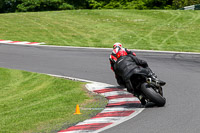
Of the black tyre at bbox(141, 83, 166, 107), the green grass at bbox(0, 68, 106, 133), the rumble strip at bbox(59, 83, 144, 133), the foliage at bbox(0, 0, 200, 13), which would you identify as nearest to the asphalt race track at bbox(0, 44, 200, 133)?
the black tyre at bbox(141, 83, 166, 107)

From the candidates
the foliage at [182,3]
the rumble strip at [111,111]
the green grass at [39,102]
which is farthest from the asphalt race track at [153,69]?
the foliage at [182,3]

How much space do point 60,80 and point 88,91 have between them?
7.01ft

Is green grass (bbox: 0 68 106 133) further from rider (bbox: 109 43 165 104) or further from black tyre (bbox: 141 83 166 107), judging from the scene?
black tyre (bbox: 141 83 166 107)

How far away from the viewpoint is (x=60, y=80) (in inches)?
540

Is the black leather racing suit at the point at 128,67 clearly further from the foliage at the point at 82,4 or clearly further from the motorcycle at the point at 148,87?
the foliage at the point at 82,4

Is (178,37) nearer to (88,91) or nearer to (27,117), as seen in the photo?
(88,91)

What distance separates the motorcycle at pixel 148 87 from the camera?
939 centimetres

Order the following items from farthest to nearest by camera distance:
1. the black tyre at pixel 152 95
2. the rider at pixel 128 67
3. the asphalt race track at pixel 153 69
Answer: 1. the rider at pixel 128 67
2. the black tyre at pixel 152 95
3. the asphalt race track at pixel 153 69

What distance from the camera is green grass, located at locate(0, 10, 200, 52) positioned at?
26073mm

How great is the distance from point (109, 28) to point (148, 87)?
78.3 ft

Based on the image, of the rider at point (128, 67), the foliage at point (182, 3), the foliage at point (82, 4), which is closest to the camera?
the rider at point (128, 67)

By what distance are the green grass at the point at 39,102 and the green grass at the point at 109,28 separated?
10.2 meters

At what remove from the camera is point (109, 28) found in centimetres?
3309

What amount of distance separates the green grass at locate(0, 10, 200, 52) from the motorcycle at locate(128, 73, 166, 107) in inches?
499
